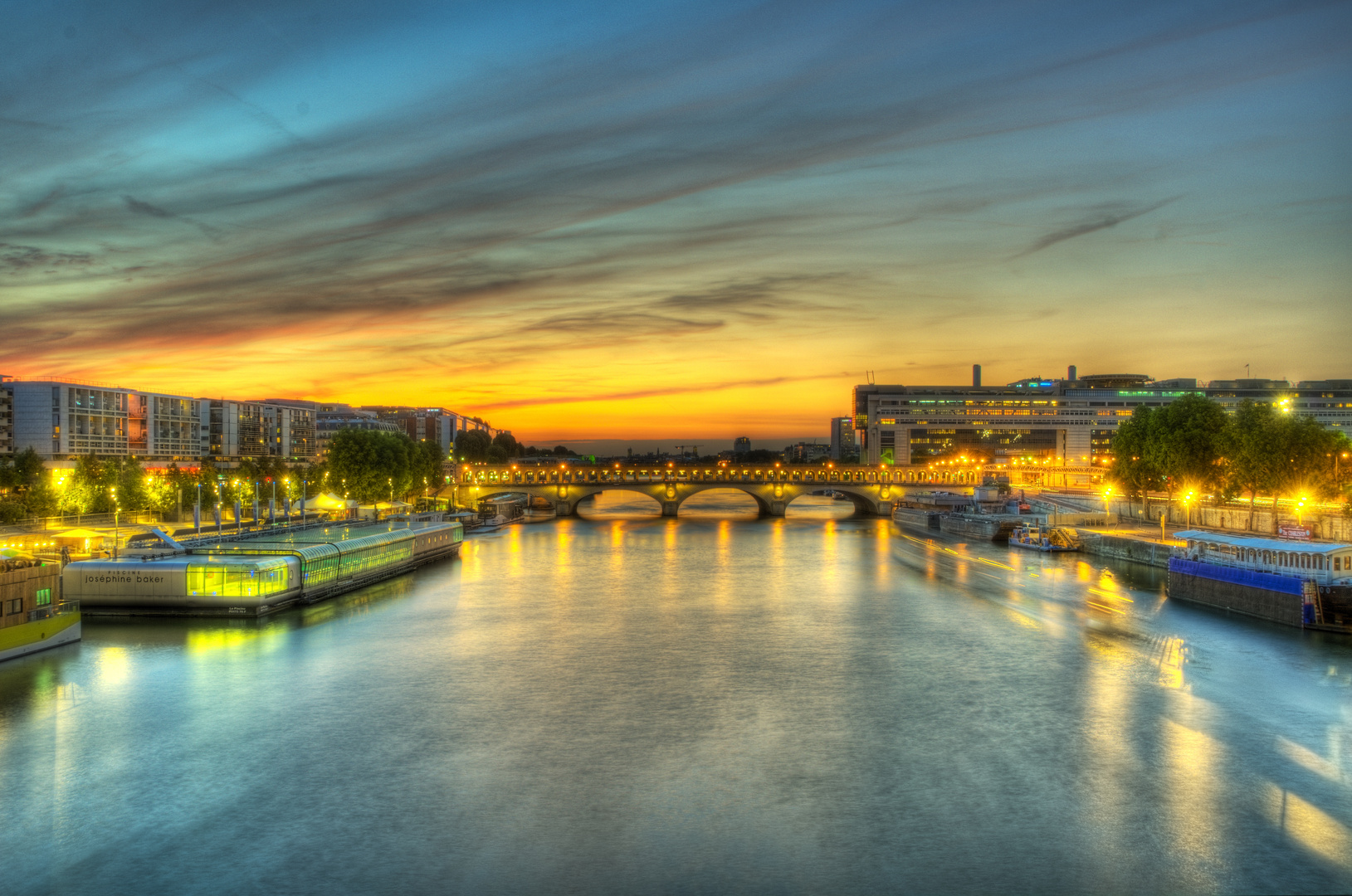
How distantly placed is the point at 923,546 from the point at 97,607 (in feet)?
182

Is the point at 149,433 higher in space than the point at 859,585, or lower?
higher

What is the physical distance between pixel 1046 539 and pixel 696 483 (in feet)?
168

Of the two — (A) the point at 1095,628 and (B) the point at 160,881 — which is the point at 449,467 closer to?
(A) the point at 1095,628

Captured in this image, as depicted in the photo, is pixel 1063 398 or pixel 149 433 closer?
pixel 149 433

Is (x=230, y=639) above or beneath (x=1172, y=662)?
above

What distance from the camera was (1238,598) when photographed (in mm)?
37656

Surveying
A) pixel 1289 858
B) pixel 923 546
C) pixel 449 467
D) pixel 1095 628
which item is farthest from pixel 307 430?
pixel 1289 858

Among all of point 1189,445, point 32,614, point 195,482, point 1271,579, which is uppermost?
point 1189,445

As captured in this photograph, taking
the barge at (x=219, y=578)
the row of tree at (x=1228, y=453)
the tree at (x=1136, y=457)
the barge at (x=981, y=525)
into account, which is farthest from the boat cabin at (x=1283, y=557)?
the barge at (x=219, y=578)

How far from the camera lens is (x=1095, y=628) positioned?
116 ft

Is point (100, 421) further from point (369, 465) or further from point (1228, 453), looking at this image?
point (1228, 453)

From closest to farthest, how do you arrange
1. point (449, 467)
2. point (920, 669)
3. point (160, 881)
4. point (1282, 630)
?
point (160, 881) → point (920, 669) → point (1282, 630) → point (449, 467)

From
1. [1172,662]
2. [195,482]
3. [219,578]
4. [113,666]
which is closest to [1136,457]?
[1172,662]

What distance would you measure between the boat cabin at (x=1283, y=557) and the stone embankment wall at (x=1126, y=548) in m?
8.50
